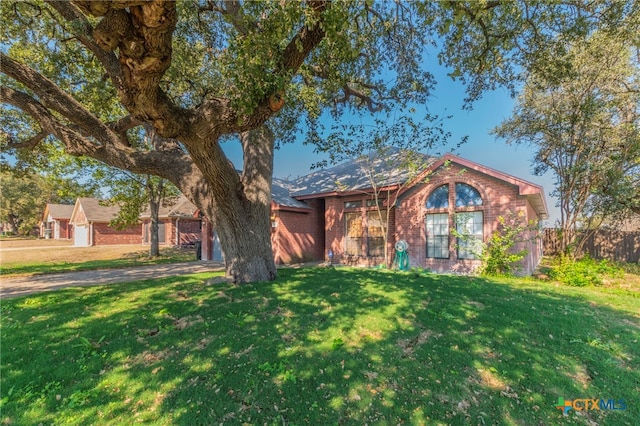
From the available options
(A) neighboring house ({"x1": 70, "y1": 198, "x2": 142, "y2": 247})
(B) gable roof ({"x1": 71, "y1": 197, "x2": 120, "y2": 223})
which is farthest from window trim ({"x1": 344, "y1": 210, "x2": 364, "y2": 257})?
(B) gable roof ({"x1": 71, "y1": 197, "x2": 120, "y2": 223})

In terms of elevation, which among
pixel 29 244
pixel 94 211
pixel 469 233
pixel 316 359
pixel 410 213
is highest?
pixel 94 211

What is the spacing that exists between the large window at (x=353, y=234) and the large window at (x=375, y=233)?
1.52 ft

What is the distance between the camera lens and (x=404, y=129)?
10422 millimetres

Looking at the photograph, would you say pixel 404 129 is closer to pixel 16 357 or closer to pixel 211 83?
pixel 211 83

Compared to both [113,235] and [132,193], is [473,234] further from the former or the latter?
[113,235]

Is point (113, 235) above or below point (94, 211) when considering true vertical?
below

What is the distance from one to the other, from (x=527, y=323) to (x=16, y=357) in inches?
287

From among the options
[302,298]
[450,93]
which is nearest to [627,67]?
[450,93]

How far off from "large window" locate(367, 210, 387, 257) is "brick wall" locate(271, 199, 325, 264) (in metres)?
3.51

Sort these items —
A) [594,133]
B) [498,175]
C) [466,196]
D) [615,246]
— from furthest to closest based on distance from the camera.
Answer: [615,246]
[466,196]
[594,133]
[498,175]

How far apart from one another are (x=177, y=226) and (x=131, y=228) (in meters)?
4.86

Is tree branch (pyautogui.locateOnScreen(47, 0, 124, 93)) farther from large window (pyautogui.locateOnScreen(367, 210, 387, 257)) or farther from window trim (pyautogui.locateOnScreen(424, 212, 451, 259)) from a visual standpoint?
window trim (pyautogui.locateOnScreen(424, 212, 451, 259))

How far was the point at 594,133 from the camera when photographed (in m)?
9.83

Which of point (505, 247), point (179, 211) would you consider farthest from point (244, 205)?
point (179, 211)
